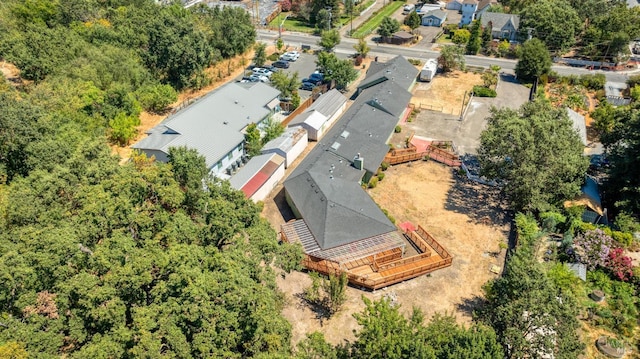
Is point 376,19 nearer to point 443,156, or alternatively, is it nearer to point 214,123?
point 443,156

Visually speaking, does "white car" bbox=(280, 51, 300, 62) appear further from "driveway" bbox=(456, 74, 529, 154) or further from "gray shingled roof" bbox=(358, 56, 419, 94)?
"driveway" bbox=(456, 74, 529, 154)

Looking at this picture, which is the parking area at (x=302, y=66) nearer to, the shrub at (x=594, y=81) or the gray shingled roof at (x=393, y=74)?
the gray shingled roof at (x=393, y=74)

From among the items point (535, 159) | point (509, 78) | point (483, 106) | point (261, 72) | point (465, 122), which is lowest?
point (465, 122)

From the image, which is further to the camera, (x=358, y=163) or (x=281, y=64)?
(x=281, y=64)

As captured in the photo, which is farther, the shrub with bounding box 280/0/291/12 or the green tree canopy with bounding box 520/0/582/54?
the shrub with bounding box 280/0/291/12

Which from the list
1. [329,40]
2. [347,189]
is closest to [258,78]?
[329,40]

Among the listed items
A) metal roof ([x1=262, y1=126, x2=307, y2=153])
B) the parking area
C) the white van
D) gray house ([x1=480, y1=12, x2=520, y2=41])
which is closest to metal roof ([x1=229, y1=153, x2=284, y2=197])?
metal roof ([x1=262, y1=126, x2=307, y2=153])

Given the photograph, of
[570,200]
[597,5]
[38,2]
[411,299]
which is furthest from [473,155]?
[38,2]
